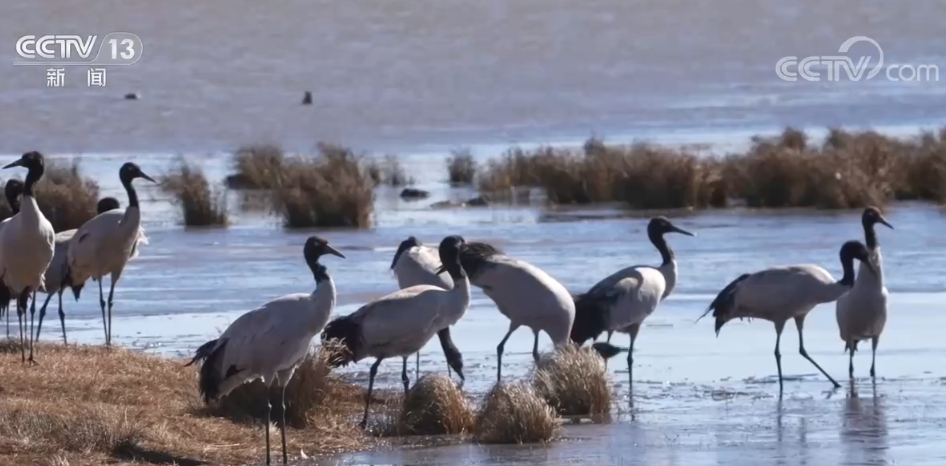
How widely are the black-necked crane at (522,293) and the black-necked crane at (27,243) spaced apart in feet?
9.68

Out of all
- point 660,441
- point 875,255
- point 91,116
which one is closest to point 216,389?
point 660,441

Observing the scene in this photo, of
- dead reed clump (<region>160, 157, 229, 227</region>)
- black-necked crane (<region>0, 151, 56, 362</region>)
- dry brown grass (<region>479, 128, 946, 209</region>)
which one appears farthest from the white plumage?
dry brown grass (<region>479, 128, 946, 209</region>)

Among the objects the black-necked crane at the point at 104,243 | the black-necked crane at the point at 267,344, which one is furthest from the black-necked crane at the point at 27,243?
the black-necked crane at the point at 267,344

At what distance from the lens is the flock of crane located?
33.5 ft

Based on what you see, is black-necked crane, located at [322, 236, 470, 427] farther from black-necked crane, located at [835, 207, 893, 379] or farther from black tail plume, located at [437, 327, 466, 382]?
black-necked crane, located at [835, 207, 893, 379]

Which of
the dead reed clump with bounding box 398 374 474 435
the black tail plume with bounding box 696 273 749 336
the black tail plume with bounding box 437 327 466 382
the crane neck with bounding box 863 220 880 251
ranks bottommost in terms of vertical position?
the dead reed clump with bounding box 398 374 474 435

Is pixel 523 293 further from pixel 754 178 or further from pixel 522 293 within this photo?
pixel 754 178

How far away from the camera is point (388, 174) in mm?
31469

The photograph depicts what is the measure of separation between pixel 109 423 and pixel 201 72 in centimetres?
5226

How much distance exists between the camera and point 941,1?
92375mm

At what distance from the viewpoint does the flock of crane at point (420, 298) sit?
33.5ft

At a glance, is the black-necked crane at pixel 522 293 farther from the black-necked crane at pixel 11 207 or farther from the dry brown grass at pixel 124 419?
the black-necked crane at pixel 11 207

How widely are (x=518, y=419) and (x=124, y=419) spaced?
2214 millimetres

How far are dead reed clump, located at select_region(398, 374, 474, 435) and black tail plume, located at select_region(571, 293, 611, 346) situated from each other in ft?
8.62
